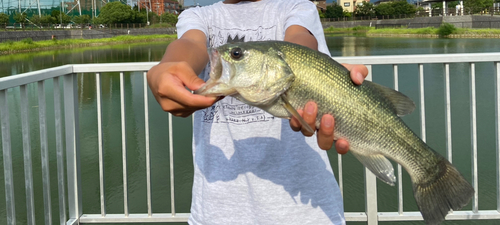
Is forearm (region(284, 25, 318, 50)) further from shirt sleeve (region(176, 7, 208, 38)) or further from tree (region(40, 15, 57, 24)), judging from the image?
tree (region(40, 15, 57, 24))

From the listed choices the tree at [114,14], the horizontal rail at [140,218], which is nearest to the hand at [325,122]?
the horizontal rail at [140,218]

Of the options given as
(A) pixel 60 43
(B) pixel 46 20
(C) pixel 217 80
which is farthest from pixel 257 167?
(B) pixel 46 20

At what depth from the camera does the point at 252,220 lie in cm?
155

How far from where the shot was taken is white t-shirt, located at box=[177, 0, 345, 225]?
153 cm

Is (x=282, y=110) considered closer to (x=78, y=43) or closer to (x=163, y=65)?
(x=163, y=65)

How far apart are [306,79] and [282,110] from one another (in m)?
0.12

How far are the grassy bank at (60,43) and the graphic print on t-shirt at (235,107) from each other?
109ft

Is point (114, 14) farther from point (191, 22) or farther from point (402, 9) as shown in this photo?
point (191, 22)

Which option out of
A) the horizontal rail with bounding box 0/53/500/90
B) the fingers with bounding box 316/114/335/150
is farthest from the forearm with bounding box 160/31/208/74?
the horizontal rail with bounding box 0/53/500/90

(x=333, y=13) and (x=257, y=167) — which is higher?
(x=333, y=13)

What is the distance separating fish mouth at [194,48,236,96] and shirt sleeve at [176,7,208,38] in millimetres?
431

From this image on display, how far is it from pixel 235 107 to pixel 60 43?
4228 centimetres

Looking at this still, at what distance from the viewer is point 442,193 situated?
4.80 ft

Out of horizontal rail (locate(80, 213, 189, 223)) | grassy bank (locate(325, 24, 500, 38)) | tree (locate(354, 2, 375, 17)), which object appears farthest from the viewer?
tree (locate(354, 2, 375, 17))
